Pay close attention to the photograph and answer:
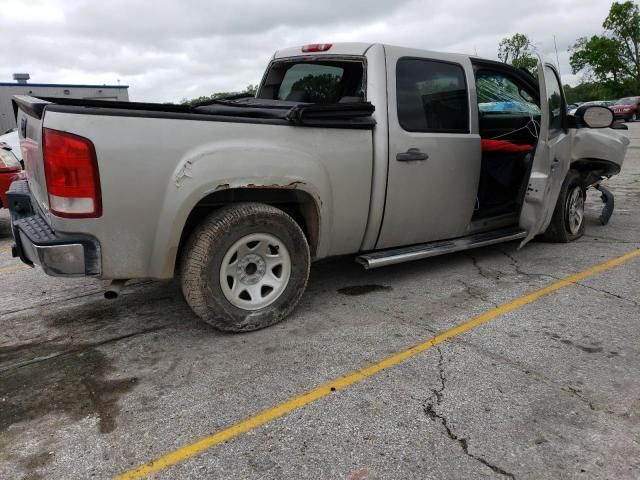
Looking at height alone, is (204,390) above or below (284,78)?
below

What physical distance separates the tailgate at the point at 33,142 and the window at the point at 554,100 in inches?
153

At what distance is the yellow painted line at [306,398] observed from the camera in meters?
2.20

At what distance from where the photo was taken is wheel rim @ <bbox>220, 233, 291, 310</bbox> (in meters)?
3.33

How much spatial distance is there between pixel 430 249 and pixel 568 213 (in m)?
2.18

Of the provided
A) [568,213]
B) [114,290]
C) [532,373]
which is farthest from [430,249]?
[114,290]

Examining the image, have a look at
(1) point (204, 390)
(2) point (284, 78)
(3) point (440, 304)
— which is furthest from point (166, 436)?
(2) point (284, 78)

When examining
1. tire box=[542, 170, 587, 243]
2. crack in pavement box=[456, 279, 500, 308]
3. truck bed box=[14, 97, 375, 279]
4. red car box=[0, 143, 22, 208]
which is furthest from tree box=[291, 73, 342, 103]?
red car box=[0, 143, 22, 208]

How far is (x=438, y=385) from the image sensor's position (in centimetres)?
279

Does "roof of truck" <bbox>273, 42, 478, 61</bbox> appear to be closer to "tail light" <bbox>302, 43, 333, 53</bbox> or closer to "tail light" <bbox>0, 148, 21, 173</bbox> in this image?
"tail light" <bbox>302, 43, 333, 53</bbox>

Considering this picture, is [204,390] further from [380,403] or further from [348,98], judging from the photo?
[348,98]

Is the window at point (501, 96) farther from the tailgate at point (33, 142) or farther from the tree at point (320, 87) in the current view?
the tailgate at point (33, 142)

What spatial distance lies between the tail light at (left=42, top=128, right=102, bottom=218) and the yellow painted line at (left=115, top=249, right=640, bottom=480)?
137 centimetres

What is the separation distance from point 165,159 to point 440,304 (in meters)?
2.29

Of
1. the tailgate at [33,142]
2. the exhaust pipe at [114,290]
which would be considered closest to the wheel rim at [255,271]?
the exhaust pipe at [114,290]
